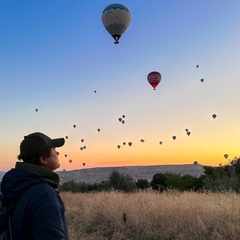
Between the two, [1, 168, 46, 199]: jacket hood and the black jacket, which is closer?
the black jacket

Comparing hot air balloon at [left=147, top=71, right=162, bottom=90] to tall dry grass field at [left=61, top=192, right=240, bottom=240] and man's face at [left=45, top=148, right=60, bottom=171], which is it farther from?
man's face at [left=45, top=148, right=60, bottom=171]

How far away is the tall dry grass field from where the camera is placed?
357 inches

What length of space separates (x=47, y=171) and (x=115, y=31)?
21947 millimetres

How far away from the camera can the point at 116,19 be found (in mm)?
23172

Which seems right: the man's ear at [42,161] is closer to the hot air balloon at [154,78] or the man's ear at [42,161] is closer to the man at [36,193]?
the man at [36,193]

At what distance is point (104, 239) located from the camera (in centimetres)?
973

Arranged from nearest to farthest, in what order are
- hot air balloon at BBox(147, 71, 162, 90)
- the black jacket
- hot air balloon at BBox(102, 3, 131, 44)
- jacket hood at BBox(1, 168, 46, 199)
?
1. the black jacket
2. jacket hood at BBox(1, 168, 46, 199)
3. hot air balloon at BBox(102, 3, 131, 44)
4. hot air balloon at BBox(147, 71, 162, 90)

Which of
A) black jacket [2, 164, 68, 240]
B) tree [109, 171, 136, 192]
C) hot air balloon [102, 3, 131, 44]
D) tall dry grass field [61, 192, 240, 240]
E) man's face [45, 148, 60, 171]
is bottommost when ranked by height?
tall dry grass field [61, 192, 240, 240]

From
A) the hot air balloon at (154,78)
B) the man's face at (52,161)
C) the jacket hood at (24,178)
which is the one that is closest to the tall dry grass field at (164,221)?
the man's face at (52,161)

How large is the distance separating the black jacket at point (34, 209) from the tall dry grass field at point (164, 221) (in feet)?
23.4

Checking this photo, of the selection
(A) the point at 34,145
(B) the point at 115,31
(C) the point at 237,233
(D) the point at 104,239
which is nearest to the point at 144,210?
(D) the point at 104,239

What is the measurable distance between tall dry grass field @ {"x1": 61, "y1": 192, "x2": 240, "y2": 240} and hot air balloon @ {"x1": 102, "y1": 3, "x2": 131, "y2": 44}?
13246mm

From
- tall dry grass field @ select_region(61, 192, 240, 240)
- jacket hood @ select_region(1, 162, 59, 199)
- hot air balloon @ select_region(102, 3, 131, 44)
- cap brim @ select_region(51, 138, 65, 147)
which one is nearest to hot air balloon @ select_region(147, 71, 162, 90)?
hot air balloon @ select_region(102, 3, 131, 44)

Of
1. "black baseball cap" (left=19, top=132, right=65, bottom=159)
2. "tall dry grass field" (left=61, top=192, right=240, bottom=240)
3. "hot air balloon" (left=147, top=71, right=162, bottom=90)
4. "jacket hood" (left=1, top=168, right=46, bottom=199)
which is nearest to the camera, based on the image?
"jacket hood" (left=1, top=168, right=46, bottom=199)
